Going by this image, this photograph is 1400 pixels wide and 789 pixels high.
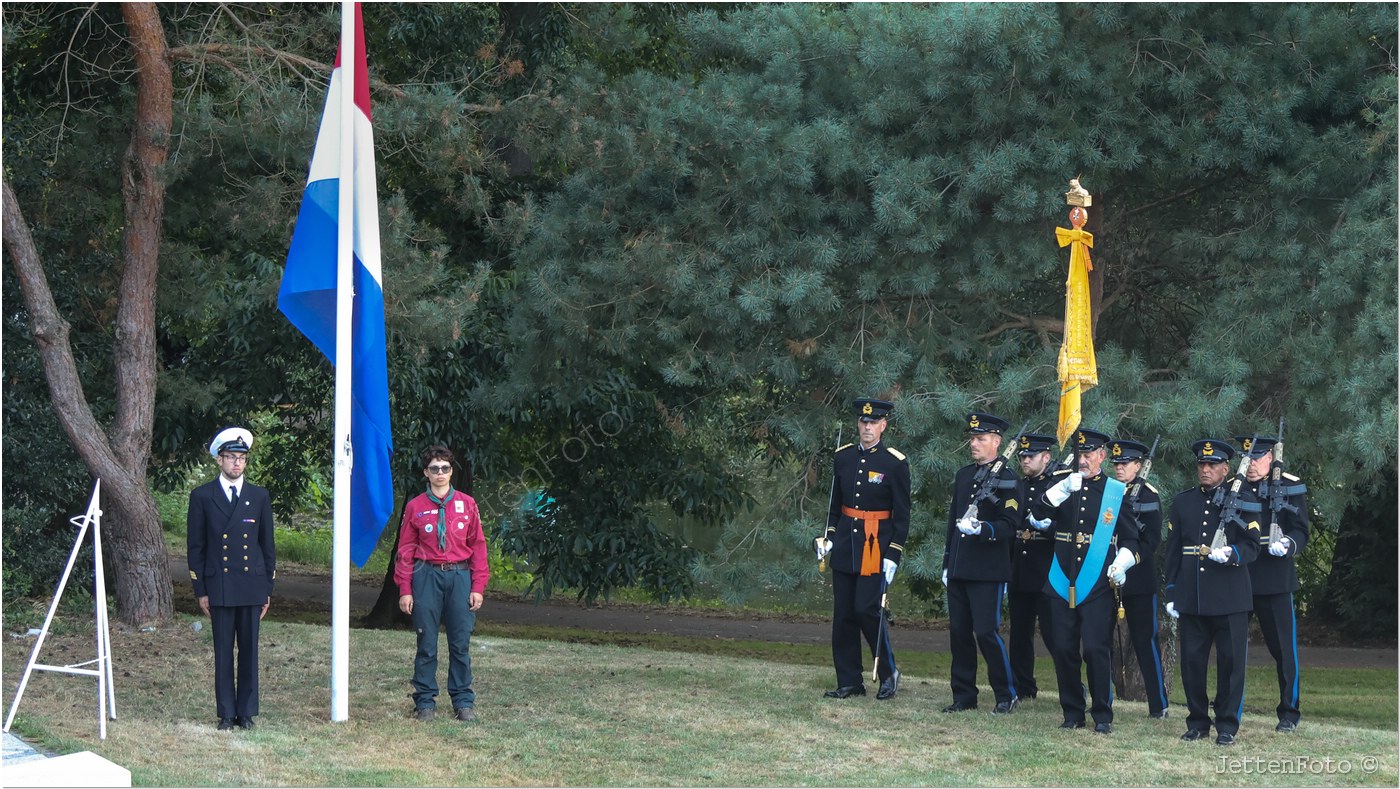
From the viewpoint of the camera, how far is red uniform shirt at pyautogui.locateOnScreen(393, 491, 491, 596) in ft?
27.6

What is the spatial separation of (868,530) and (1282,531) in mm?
2316

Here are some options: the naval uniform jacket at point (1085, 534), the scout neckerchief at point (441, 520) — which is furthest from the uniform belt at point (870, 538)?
the scout neckerchief at point (441, 520)

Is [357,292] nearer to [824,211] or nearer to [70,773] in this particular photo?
[70,773]

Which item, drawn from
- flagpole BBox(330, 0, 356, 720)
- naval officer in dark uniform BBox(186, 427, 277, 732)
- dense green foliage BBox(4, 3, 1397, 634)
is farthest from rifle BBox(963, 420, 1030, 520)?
naval officer in dark uniform BBox(186, 427, 277, 732)

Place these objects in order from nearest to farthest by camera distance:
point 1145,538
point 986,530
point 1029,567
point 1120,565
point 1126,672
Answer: point 1120,565
point 986,530
point 1145,538
point 1029,567
point 1126,672

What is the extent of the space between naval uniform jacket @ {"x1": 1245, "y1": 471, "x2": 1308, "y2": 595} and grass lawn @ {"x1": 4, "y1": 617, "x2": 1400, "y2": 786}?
31.7 inches

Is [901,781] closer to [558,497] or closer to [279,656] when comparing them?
[279,656]

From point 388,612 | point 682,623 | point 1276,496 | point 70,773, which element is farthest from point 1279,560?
point 682,623

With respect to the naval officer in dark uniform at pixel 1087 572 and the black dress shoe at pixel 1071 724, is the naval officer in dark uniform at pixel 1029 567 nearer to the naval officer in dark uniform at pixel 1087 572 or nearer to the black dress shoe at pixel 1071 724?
the naval officer in dark uniform at pixel 1087 572

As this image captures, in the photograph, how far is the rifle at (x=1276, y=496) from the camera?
824 centimetres

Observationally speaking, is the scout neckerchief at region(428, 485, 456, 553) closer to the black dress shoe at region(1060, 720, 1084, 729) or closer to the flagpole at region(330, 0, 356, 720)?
the flagpole at region(330, 0, 356, 720)

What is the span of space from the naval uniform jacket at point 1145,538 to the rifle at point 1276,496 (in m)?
0.70

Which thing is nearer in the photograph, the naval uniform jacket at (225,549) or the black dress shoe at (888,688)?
the naval uniform jacket at (225,549)

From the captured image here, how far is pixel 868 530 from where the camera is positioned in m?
9.22
